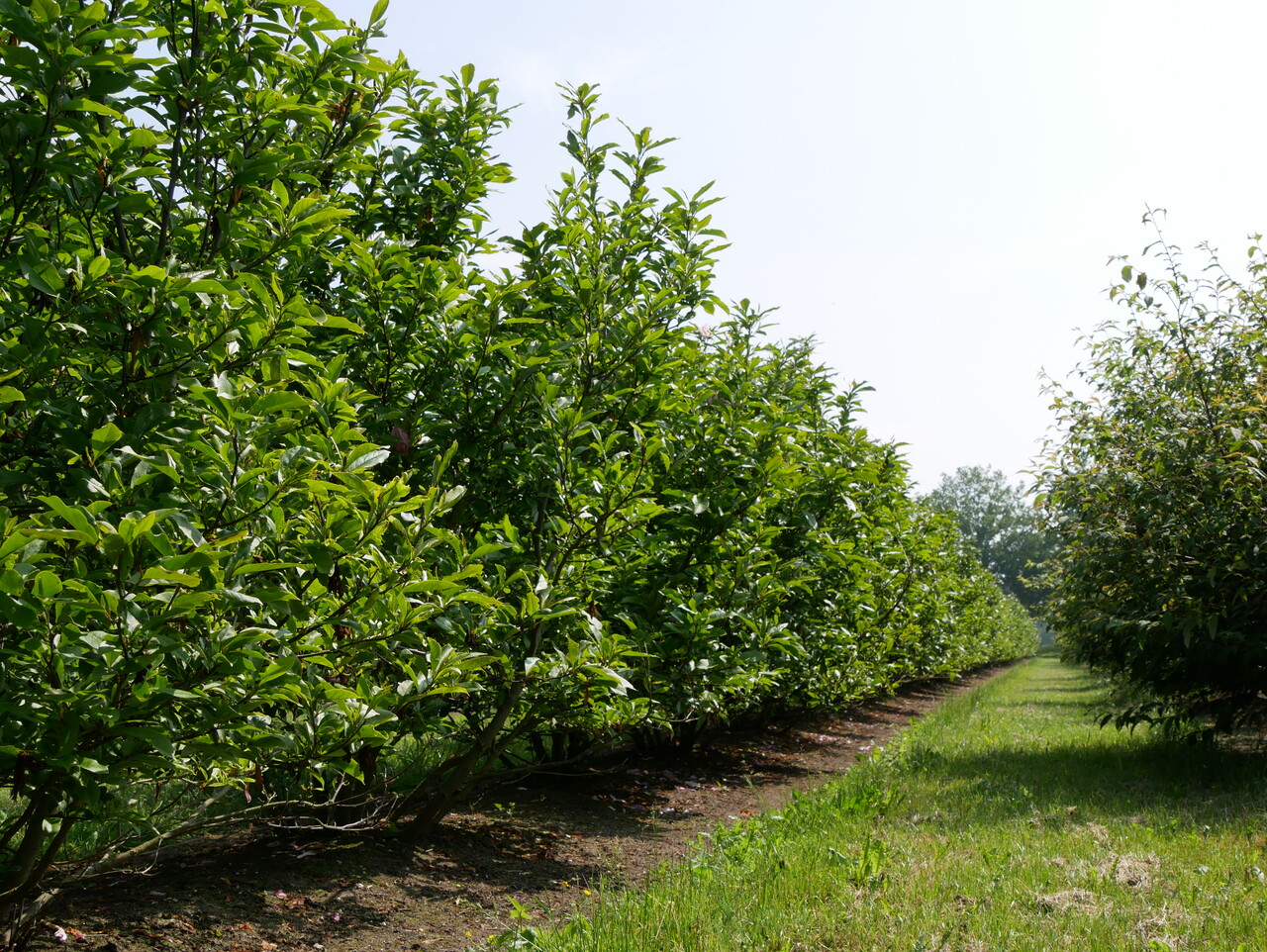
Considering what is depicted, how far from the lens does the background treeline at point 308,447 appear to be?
87.8 inches

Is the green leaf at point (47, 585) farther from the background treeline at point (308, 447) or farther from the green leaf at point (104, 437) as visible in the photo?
the green leaf at point (104, 437)

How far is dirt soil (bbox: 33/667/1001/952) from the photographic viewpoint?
10.6 ft

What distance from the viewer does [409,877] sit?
414cm

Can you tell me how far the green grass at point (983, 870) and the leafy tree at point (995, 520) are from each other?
293 feet

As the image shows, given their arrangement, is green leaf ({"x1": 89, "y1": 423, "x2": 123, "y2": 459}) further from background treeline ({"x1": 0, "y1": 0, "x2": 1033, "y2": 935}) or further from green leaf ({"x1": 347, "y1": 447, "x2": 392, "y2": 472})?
green leaf ({"x1": 347, "y1": 447, "x2": 392, "y2": 472})

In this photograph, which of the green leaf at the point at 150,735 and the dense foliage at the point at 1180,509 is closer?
the green leaf at the point at 150,735

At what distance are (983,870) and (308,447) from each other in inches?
143

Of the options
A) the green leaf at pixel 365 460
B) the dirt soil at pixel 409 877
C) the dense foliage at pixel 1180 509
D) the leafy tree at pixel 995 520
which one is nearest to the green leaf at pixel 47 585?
the green leaf at pixel 365 460

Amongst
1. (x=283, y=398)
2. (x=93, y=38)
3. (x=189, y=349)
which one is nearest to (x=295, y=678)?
(x=283, y=398)

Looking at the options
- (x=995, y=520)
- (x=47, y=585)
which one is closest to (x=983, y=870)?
(x=47, y=585)

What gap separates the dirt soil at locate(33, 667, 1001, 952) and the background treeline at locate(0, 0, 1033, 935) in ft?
0.73

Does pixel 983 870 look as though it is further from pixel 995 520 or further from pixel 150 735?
pixel 995 520

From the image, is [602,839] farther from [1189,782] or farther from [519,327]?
[1189,782]

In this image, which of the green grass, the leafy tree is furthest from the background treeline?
the leafy tree
